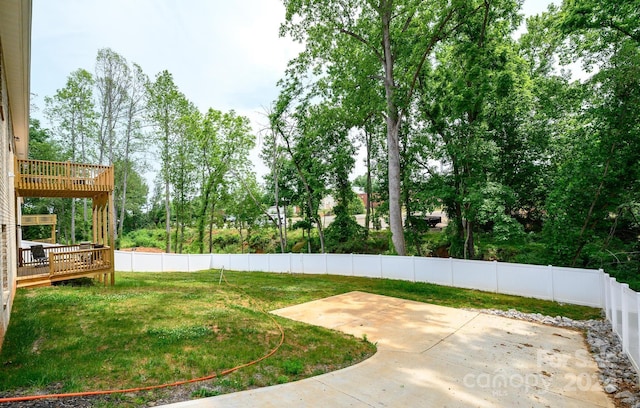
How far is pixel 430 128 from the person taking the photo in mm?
15141

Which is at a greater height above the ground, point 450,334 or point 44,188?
point 44,188

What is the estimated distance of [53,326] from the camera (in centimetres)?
545

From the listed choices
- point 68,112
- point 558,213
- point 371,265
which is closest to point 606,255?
point 558,213

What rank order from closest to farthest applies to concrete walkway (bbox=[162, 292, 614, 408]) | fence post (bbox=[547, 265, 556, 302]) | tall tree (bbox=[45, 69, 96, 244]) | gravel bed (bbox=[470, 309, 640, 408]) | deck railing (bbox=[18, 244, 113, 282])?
concrete walkway (bbox=[162, 292, 614, 408]) → gravel bed (bbox=[470, 309, 640, 408]) → fence post (bbox=[547, 265, 556, 302]) → deck railing (bbox=[18, 244, 113, 282]) → tall tree (bbox=[45, 69, 96, 244])

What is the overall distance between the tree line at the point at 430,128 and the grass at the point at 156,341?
15.3ft

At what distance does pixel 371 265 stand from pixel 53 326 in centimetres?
1043

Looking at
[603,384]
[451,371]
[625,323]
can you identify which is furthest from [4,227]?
[625,323]

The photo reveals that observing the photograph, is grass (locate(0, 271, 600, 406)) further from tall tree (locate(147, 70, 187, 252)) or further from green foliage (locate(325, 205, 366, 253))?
tall tree (locate(147, 70, 187, 252))

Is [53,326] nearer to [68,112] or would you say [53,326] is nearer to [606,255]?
[606,255]

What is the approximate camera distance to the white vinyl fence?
5094mm

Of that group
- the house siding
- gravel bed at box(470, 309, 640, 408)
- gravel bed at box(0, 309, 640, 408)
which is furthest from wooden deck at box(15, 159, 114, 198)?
gravel bed at box(470, 309, 640, 408)

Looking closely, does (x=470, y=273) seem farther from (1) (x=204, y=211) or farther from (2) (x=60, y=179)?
(1) (x=204, y=211)

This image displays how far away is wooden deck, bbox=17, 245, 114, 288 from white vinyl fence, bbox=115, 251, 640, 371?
25.5 ft

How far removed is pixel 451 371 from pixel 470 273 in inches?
264
